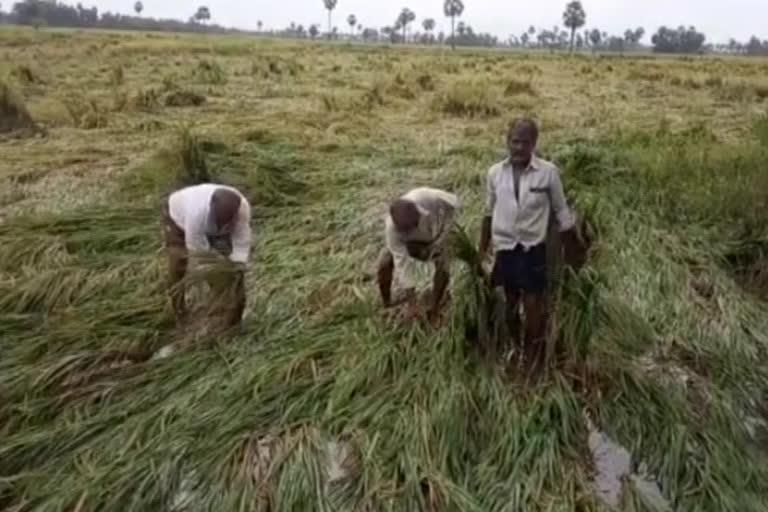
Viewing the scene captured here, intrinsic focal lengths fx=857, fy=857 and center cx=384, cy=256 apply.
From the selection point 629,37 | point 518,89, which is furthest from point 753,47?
point 518,89

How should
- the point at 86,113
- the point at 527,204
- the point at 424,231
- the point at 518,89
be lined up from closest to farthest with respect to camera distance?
the point at 527,204 < the point at 424,231 < the point at 86,113 < the point at 518,89

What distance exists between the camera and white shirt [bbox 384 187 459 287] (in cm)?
420

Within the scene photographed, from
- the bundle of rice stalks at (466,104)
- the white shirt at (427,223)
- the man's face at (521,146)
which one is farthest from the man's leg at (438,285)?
the bundle of rice stalks at (466,104)

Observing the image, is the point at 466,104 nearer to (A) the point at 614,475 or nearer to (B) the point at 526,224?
(B) the point at 526,224

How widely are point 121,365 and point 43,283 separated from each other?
117 centimetres

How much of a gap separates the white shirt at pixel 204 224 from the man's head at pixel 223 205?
27mm

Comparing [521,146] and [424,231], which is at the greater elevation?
[521,146]

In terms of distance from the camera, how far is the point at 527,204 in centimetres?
380

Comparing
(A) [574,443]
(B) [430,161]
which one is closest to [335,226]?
(B) [430,161]

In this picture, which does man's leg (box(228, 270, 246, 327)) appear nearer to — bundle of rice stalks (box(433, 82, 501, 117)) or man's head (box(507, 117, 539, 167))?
man's head (box(507, 117, 539, 167))

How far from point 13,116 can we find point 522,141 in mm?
8830

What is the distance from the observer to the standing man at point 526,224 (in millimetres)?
3764

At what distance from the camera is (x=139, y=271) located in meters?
5.46

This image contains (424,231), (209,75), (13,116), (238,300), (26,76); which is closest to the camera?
(424,231)
